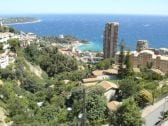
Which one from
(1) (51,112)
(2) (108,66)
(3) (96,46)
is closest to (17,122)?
(1) (51,112)

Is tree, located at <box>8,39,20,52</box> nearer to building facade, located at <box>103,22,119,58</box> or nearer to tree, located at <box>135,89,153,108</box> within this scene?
building facade, located at <box>103,22,119,58</box>

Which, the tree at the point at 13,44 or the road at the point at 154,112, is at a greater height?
the tree at the point at 13,44

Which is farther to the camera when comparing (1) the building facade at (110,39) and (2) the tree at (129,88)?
(1) the building facade at (110,39)

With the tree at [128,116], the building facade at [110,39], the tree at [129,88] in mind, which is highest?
the tree at [128,116]

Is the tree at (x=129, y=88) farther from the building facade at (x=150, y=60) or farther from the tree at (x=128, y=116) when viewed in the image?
the building facade at (x=150, y=60)

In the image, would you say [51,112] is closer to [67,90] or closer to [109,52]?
[67,90]

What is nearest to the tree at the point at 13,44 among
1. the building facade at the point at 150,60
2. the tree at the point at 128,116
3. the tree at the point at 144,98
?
the building facade at the point at 150,60

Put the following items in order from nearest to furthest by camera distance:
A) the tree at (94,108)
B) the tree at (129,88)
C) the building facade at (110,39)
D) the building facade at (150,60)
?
1. the tree at (94,108)
2. the tree at (129,88)
3. the building facade at (150,60)
4. the building facade at (110,39)

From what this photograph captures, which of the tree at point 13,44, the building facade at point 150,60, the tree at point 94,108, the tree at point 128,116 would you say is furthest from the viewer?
the tree at point 13,44
